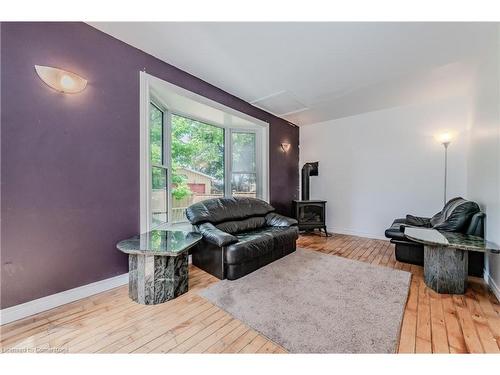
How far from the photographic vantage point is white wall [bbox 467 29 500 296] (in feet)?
6.88

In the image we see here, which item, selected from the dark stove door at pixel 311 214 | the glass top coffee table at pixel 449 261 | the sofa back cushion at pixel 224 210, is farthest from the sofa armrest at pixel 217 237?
the dark stove door at pixel 311 214

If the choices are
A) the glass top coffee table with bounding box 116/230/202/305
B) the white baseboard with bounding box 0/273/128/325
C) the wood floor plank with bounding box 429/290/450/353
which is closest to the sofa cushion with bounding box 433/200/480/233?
the wood floor plank with bounding box 429/290/450/353

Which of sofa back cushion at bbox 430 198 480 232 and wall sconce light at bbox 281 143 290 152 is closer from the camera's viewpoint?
sofa back cushion at bbox 430 198 480 232

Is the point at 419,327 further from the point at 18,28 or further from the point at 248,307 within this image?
the point at 18,28

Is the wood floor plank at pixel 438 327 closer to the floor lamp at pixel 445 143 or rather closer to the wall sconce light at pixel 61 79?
the floor lamp at pixel 445 143

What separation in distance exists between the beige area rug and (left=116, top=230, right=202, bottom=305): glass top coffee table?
350 millimetres

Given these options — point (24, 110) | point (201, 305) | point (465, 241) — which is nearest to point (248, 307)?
point (201, 305)

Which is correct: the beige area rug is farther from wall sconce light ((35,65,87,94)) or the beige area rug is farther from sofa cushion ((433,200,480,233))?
wall sconce light ((35,65,87,94))

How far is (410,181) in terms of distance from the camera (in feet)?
12.9

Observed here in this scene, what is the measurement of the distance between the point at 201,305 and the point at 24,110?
86.9 inches

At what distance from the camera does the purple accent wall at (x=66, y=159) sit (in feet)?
5.44

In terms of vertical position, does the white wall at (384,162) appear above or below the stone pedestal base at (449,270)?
above

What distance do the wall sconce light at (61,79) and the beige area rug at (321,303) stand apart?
2.27 meters

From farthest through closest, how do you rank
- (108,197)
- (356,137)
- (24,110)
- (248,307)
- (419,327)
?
(356,137), (108,197), (248,307), (24,110), (419,327)
